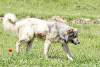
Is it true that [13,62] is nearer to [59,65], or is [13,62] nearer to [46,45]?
[59,65]

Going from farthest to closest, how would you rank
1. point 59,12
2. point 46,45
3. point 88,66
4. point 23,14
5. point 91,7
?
point 91,7, point 59,12, point 23,14, point 46,45, point 88,66

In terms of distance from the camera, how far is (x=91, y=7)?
129 ft

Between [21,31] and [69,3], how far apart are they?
25.5 meters

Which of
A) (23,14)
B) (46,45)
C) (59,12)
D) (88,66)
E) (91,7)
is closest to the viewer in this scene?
(88,66)

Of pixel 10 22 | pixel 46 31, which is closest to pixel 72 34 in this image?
pixel 46 31

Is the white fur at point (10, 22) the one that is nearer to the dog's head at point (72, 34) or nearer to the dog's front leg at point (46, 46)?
the dog's front leg at point (46, 46)

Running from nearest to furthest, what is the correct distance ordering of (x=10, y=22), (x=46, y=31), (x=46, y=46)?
1. (x=46, y=46)
2. (x=46, y=31)
3. (x=10, y=22)

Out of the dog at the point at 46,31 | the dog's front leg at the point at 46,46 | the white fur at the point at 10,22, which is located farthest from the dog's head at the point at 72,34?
the white fur at the point at 10,22

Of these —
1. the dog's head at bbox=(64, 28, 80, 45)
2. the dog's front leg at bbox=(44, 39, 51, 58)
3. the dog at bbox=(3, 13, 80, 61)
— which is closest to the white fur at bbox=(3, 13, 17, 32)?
the dog at bbox=(3, 13, 80, 61)

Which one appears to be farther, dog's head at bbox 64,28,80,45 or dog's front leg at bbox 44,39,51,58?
dog's head at bbox 64,28,80,45

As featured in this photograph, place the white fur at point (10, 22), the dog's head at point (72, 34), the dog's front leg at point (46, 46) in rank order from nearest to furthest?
the dog's front leg at point (46, 46) → the dog's head at point (72, 34) → the white fur at point (10, 22)

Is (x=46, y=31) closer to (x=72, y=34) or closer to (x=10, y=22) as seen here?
(x=72, y=34)

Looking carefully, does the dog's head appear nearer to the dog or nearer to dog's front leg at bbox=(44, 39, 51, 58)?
the dog

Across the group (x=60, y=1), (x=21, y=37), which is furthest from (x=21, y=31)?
(x=60, y=1)
